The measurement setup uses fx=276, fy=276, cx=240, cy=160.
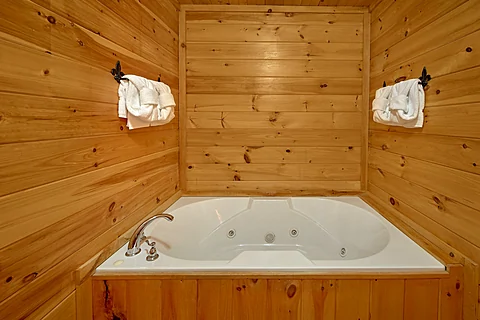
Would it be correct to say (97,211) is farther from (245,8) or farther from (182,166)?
(245,8)

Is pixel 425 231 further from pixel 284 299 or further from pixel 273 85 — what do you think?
pixel 273 85

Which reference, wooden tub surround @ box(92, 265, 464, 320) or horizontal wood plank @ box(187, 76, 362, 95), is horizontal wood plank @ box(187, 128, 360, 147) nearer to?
horizontal wood plank @ box(187, 76, 362, 95)

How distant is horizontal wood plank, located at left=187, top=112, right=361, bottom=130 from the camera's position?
2461 mm

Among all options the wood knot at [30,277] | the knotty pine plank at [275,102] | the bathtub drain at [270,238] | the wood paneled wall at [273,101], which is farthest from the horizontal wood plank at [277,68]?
the wood knot at [30,277]

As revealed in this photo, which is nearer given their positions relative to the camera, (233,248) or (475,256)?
(475,256)

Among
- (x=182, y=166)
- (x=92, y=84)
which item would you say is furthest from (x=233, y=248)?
(x=92, y=84)

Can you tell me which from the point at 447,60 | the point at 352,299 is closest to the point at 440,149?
the point at 447,60

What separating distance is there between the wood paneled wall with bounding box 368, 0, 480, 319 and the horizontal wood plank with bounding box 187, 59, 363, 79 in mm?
452

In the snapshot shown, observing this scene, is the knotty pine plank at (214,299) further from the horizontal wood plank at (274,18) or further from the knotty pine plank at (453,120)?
the horizontal wood plank at (274,18)

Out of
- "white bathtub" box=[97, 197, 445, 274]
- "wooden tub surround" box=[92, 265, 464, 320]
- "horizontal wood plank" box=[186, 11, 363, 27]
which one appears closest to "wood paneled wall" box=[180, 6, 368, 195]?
"horizontal wood plank" box=[186, 11, 363, 27]

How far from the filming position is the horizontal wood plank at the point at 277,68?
243cm

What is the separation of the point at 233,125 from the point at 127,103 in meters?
1.17

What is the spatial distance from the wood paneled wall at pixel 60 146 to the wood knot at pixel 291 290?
2.91 feet

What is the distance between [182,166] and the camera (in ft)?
8.17
